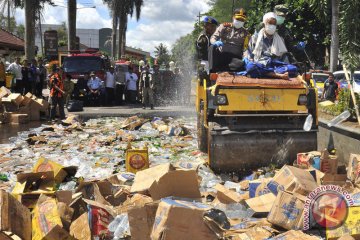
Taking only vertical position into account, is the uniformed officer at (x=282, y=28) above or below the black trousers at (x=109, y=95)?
above

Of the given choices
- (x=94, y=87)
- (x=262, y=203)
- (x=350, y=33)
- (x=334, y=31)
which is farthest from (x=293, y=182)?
(x=94, y=87)

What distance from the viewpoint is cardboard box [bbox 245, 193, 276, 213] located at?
16.0ft

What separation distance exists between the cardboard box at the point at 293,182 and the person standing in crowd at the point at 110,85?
15.8m

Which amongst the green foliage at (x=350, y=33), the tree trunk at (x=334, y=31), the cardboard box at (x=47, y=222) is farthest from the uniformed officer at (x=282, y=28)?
the tree trunk at (x=334, y=31)

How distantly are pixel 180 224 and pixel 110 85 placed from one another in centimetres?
1738

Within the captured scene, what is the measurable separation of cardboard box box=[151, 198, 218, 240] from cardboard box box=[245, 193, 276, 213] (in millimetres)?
1156

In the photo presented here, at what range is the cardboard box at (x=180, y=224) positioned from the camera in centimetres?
377

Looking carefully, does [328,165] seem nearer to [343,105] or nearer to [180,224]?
[180,224]

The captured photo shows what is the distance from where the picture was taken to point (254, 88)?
7.00m

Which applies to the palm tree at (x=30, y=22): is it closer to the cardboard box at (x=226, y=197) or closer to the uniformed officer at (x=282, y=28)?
the uniformed officer at (x=282, y=28)

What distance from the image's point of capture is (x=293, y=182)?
506 centimetres

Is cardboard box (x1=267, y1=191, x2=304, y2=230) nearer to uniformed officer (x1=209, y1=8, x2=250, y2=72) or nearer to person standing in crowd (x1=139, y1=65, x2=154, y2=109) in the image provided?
uniformed officer (x1=209, y1=8, x2=250, y2=72)

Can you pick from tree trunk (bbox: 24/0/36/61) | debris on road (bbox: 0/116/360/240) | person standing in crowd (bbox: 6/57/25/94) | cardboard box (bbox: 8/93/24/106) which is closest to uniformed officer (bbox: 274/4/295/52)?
debris on road (bbox: 0/116/360/240)

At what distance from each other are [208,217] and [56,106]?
1159cm
